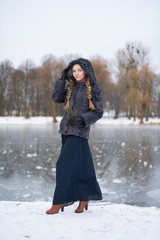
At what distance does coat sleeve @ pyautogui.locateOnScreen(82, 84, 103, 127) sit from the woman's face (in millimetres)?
224

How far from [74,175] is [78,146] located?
0.35 metres

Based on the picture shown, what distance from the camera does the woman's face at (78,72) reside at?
3.41 m

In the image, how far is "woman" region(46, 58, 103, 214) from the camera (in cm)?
321

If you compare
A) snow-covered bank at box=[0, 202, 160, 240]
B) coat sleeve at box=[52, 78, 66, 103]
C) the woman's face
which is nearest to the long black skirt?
snow-covered bank at box=[0, 202, 160, 240]

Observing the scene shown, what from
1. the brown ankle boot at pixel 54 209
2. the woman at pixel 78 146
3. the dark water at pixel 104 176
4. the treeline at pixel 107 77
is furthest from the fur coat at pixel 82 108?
the treeline at pixel 107 77

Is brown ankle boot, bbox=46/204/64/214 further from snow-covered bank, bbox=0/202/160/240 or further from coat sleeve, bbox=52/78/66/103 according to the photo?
coat sleeve, bbox=52/78/66/103

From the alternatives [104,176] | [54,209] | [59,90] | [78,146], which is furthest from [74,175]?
[104,176]

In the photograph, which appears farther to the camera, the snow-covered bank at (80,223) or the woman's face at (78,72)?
the woman's face at (78,72)

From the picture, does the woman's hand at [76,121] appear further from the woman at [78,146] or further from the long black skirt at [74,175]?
the long black skirt at [74,175]

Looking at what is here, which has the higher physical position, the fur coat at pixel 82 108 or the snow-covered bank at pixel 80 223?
the fur coat at pixel 82 108

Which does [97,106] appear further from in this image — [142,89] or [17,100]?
[17,100]

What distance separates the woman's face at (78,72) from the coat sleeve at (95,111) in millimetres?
224

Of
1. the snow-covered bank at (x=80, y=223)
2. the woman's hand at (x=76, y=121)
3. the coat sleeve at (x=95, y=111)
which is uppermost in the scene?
the coat sleeve at (x=95, y=111)

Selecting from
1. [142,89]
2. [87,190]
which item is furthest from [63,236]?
[142,89]
